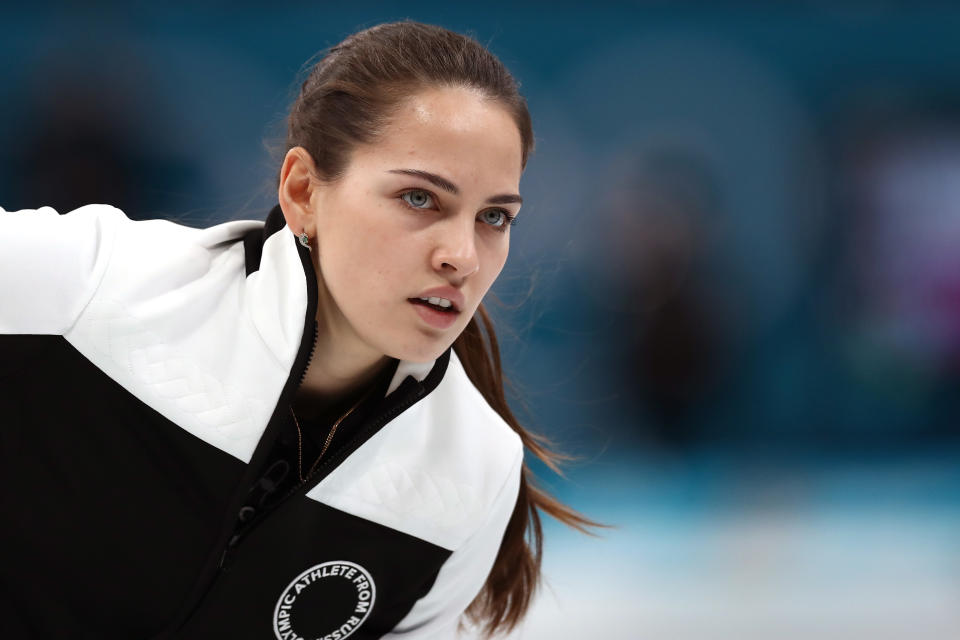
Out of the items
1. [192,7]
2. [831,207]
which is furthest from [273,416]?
[831,207]

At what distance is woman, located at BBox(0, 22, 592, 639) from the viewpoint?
1.50 meters

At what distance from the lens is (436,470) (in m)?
1.75

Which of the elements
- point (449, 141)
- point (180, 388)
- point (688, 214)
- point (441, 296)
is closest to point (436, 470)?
point (441, 296)

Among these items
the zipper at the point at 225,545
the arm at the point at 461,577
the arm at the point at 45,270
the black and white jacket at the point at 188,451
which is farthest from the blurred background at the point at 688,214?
the arm at the point at 45,270

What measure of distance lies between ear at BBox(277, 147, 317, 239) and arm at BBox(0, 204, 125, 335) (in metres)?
0.30

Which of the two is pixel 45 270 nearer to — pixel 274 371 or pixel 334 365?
pixel 274 371

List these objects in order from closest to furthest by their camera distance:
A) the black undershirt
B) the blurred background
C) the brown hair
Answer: the brown hair < the black undershirt < the blurred background

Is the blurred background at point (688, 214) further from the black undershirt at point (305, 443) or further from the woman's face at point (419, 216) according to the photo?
the woman's face at point (419, 216)

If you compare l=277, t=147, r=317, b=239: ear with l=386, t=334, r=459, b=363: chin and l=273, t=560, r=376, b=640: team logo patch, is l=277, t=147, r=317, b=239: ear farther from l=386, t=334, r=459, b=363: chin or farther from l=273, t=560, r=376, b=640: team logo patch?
l=273, t=560, r=376, b=640: team logo patch

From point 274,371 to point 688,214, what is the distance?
11.9 feet

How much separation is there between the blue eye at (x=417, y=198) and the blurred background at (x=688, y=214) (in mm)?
2150

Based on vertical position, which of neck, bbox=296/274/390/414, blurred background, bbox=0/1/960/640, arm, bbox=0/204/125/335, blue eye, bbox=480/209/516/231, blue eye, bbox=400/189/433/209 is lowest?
arm, bbox=0/204/125/335

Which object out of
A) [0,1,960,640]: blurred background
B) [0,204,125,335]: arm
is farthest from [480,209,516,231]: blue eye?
[0,1,960,640]: blurred background

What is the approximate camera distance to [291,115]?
1.77 metres
